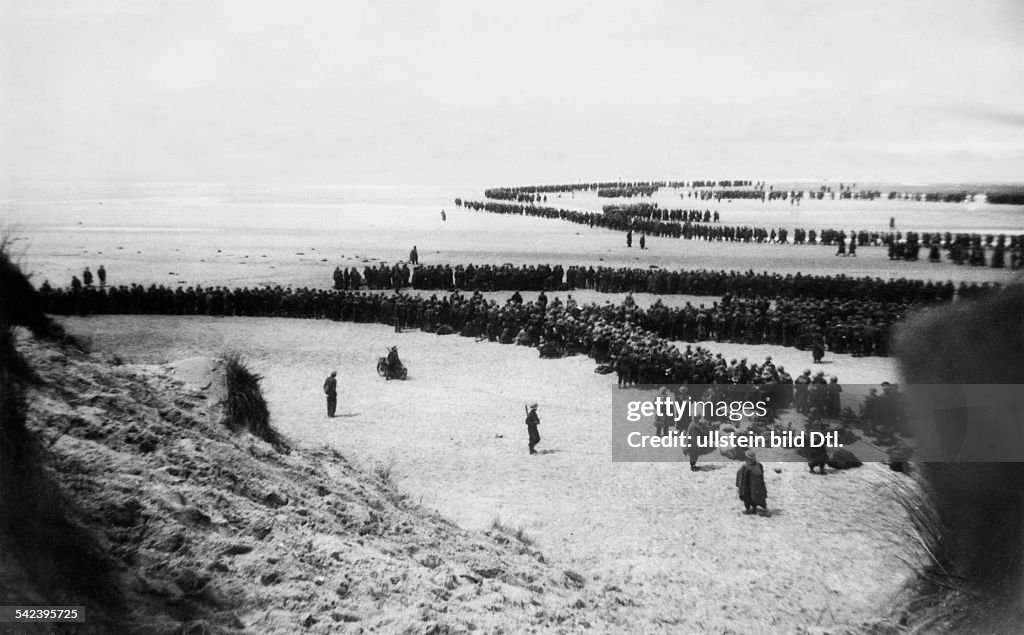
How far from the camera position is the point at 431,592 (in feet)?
19.1

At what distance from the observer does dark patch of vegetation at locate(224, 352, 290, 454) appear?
8266 millimetres

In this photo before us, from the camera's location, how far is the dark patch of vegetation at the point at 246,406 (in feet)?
27.1

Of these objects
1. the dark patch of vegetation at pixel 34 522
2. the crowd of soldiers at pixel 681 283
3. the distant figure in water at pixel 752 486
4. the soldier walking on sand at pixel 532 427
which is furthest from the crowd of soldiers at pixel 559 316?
the dark patch of vegetation at pixel 34 522

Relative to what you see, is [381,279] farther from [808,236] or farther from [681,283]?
[808,236]

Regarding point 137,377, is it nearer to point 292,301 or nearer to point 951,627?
point 951,627

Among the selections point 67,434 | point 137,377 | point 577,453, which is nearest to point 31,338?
point 137,377

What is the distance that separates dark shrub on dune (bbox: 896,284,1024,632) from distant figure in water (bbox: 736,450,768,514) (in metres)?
5.83

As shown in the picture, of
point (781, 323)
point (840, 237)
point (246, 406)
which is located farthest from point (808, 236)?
point (246, 406)

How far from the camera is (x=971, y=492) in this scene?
4254mm

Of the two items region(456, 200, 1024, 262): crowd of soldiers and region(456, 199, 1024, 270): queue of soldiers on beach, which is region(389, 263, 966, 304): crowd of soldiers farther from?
region(456, 199, 1024, 270): queue of soldiers on beach

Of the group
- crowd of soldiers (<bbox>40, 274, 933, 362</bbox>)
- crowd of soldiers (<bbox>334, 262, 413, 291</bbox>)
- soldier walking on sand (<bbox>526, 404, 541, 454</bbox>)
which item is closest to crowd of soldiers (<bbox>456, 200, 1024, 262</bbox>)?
crowd of soldiers (<bbox>40, 274, 933, 362</bbox>)

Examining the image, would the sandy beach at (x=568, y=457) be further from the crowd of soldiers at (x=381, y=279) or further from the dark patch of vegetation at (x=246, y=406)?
the crowd of soldiers at (x=381, y=279)

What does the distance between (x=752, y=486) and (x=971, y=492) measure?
6.31 m

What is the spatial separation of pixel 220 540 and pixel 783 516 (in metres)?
7.90
